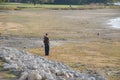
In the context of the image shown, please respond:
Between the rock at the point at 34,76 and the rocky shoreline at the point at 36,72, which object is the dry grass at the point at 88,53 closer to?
the rocky shoreline at the point at 36,72

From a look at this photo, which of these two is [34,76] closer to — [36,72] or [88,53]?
[36,72]

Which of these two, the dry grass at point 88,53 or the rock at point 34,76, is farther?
the dry grass at point 88,53

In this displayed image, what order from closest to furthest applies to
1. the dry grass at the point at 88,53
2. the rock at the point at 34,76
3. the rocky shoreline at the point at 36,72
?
the rock at the point at 34,76
the rocky shoreline at the point at 36,72
the dry grass at the point at 88,53

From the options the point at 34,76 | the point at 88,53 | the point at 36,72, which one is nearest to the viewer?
the point at 34,76

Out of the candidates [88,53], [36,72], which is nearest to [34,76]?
[36,72]

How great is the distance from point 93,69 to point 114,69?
1.19 m

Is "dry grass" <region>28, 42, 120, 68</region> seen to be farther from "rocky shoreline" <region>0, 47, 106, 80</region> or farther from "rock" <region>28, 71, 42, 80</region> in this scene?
"rock" <region>28, 71, 42, 80</region>

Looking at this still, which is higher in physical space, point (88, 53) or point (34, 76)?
point (34, 76)

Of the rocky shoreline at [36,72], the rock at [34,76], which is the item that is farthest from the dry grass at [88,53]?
the rock at [34,76]

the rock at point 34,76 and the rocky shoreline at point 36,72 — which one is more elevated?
the rock at point 34,76

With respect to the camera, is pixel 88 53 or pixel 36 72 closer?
pixel 36 72

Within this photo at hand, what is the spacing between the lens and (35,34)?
4375 centimetres

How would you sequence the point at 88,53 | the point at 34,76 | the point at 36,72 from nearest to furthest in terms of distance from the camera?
Answer: the point at 34,76, the point at 36,72, the point at 88,53

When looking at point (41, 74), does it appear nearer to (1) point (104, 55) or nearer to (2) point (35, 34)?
(1) point (104, 55)
